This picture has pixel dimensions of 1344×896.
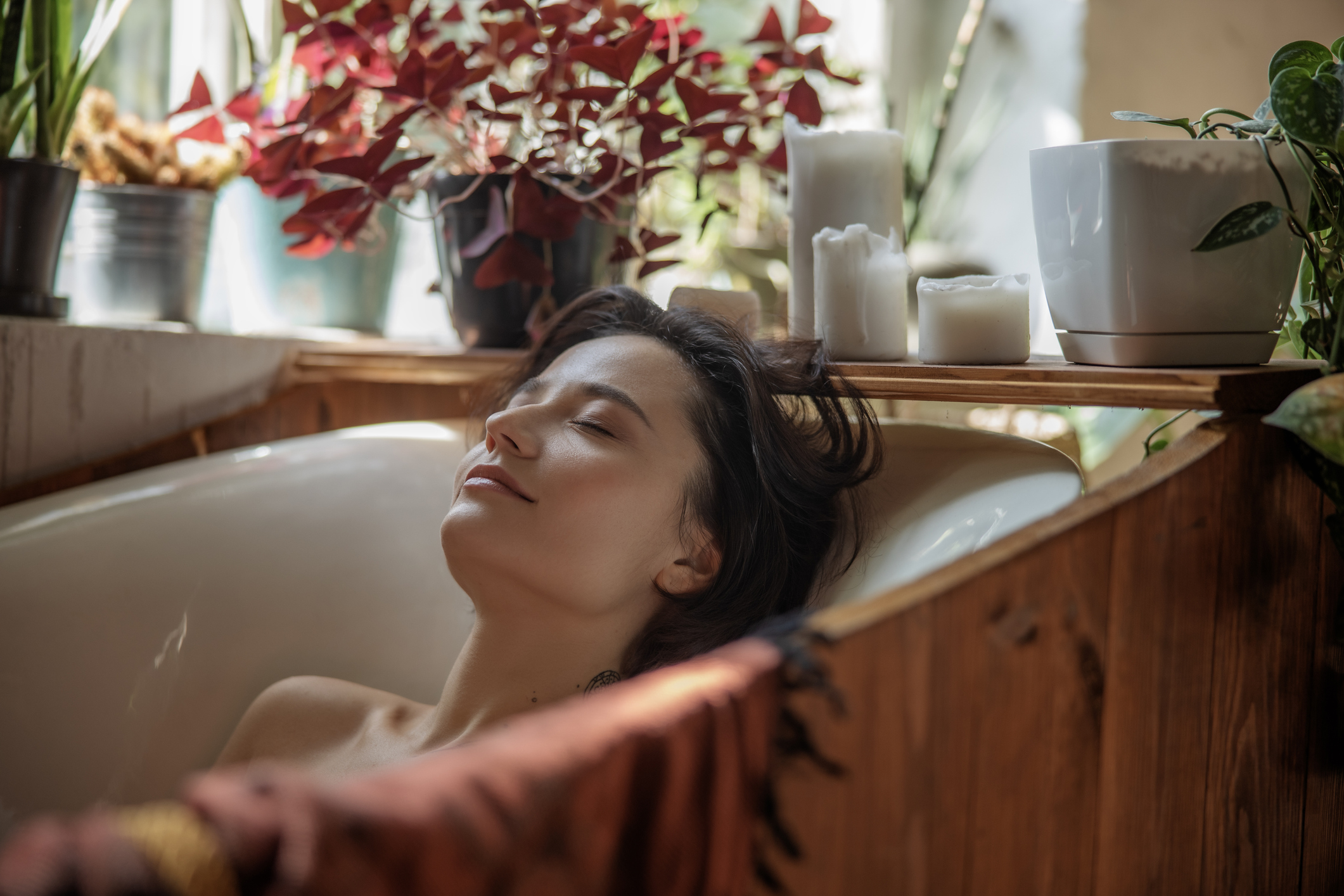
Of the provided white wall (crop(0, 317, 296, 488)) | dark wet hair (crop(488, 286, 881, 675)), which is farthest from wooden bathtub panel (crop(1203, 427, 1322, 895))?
white wall (crop(0, 317, 296, 488))

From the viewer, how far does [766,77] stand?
155cm

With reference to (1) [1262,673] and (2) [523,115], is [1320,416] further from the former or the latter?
(2) [523,115]

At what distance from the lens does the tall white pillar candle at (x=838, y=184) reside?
116 centimetres

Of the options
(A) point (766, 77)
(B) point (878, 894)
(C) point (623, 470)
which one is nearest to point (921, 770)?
(B) point (878, 894)

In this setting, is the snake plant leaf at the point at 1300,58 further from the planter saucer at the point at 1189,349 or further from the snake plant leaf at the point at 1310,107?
the planter saucer at the point at 1189,349

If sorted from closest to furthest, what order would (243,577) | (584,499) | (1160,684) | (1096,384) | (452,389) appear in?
1. (1160,684)
2. (1096,384)
3. (584,499)
4. (243,577)
5. (452,389)

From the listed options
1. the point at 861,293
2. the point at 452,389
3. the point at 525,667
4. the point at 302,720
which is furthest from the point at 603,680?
the point at 452,389

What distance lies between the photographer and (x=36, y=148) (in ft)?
4.60

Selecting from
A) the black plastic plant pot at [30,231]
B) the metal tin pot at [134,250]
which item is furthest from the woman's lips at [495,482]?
the metal tin pot at [134,250]

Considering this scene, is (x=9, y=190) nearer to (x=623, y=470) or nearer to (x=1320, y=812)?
(x=623, y=470)

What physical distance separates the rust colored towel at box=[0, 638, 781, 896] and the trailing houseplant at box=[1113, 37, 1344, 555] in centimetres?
41

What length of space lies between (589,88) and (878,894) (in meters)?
1.04

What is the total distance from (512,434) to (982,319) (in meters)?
0.45

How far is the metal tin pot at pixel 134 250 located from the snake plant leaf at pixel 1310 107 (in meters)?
1.48
